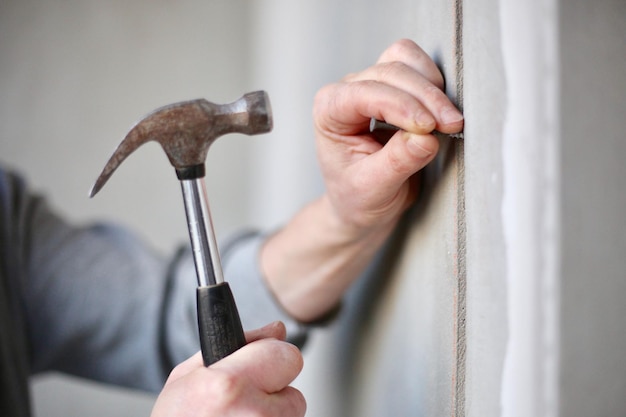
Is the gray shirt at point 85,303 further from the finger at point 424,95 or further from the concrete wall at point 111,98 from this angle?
the concrete wall at point 111,98

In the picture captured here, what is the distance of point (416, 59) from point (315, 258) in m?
0.32

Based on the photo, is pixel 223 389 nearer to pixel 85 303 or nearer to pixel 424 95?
pixel 424 95

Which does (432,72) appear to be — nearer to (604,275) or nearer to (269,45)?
(604,275)

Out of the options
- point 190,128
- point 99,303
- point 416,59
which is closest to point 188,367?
point 190,128

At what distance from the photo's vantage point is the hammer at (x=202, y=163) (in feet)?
1.45

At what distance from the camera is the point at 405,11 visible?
0.58 m

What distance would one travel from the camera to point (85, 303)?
39.6 inches

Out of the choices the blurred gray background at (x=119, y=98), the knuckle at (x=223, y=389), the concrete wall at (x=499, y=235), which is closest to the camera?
the concrete wall at (x=499, y=235)

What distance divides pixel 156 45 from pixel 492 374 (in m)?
2.13

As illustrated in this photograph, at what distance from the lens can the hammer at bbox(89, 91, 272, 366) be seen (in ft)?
1.45

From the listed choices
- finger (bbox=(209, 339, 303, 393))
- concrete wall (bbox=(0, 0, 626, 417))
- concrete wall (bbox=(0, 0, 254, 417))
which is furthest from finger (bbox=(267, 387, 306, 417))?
concrete wall (bbox=(0, 0, 254, 417))

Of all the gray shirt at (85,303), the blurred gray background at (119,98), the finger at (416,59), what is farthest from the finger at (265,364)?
the blurred gray background at (119,98)

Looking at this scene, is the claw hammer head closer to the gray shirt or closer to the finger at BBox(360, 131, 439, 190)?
the finger at BBox(360, 131, 439, 190)

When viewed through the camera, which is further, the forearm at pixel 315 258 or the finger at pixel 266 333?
the forearm at pixel 315 258
